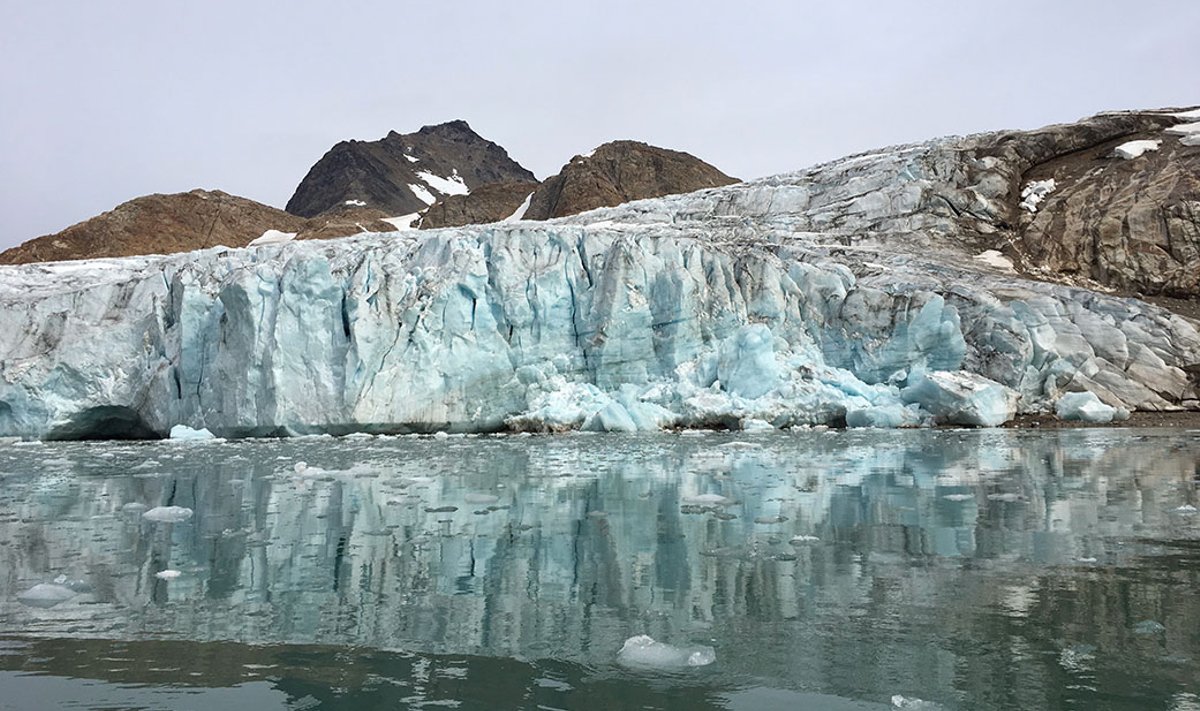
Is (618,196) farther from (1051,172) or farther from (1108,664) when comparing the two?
(1108,664)

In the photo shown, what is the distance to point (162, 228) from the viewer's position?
56000 millimetres

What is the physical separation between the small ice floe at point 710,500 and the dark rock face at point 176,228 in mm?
50597

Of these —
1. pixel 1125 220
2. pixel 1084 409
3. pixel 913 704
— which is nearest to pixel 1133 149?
pixel 1125 220

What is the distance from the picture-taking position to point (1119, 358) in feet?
59.9

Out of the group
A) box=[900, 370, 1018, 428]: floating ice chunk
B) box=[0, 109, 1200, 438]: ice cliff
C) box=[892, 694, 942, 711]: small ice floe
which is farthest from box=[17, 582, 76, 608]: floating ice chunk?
box=[900, 370, 1018, 428]: floating ice chunk

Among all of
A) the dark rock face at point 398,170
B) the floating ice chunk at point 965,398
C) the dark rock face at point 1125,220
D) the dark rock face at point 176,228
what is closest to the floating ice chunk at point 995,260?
the dark rock face at point 1125,220

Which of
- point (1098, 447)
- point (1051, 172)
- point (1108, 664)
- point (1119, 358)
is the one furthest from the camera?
point (1051, 172)

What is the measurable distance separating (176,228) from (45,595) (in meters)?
59.2

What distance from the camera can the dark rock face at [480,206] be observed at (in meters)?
65.1

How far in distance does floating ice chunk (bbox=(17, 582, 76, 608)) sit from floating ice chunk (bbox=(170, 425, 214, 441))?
15.2m

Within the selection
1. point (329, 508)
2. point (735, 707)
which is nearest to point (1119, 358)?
point (329, 508)

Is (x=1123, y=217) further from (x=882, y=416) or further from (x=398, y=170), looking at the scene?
(x=398, y=170)

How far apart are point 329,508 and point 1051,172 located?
2613 cm

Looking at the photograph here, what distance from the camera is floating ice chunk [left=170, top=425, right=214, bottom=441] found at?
730 inches
